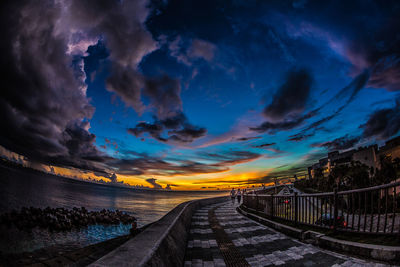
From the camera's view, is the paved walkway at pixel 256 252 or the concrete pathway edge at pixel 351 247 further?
the paved walkway at pixel 256 252

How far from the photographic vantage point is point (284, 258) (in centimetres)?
401

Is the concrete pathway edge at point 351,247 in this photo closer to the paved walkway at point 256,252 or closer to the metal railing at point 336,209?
the paved walkway at point 256,252

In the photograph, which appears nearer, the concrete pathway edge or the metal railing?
the concrete pathway edge

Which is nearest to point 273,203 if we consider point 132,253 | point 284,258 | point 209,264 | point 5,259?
point 284,258

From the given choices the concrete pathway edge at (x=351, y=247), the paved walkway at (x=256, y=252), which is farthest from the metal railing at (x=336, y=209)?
the paved walkway at (x=256, y=252)

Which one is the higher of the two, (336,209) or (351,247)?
(336,209)

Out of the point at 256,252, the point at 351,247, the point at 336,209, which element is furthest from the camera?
the point at 336,209

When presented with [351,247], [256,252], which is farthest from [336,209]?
[256,252]

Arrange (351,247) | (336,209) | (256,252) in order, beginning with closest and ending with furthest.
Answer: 1. (351,247)
2. (256,252)
3. (336,209)

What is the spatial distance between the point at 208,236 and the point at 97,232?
50.0ft

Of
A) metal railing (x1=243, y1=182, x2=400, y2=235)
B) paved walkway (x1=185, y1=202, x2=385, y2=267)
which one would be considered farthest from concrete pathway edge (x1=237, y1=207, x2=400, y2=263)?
metal railing (x1=243, y1=182, x2=400, y2=235)

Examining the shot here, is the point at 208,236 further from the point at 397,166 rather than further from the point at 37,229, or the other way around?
the point at 397,166

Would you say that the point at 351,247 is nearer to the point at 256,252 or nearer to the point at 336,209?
the point at 336,209

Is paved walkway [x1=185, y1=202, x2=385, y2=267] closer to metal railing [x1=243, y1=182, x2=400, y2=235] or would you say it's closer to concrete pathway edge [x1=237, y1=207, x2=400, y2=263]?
concrete pathway edge [x1=237, y1=207, x2=400, y2=263]
